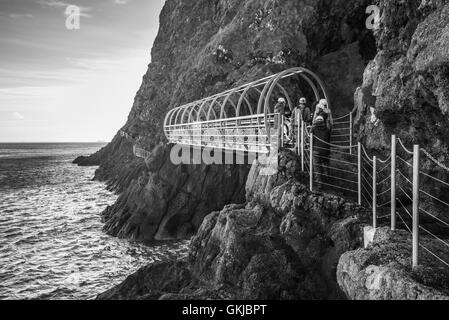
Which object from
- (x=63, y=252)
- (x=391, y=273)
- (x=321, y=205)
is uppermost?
(x=321, y=205)

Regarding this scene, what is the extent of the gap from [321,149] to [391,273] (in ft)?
21.2

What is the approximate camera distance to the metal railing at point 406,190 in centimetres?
660

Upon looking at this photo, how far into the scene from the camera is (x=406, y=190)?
Answer: 11344 mm

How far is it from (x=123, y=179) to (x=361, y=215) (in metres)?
42.3

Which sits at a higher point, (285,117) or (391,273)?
(285,117)

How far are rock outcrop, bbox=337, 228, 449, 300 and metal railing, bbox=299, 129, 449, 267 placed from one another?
8.2 inches

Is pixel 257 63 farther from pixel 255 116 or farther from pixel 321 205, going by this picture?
pixel 321 205

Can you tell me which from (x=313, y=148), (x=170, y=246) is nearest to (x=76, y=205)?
(x=170, y=246)

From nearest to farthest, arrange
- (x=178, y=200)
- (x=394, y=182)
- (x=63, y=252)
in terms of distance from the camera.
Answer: (x=394, y=182) < (x=63, y=252) < (x=178, y=200)

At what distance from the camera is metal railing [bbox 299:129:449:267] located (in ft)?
21.7

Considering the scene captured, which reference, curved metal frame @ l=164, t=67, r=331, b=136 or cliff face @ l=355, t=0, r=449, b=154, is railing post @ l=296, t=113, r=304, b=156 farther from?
cliff face @ l=355, t=0, r=449, b=154

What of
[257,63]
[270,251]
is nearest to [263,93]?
[270,251]

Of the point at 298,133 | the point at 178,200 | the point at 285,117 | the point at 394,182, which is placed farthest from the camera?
the point at 178,200

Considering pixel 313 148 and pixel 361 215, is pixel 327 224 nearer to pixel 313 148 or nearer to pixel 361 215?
pixel 361 215
